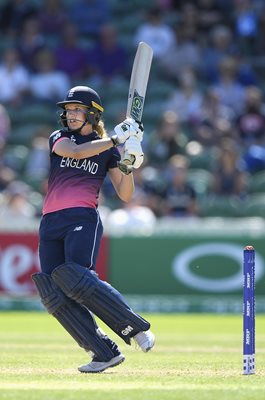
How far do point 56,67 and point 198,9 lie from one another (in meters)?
2.48

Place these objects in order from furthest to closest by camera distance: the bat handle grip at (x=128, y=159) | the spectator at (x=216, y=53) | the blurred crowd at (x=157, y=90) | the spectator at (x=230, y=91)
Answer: the spectator at (x=216, y=53)
the spectator at (x=230, y=91)
the blurred crowd at (x=157, y=90)
the bat handle grip at (x=128, y=159)

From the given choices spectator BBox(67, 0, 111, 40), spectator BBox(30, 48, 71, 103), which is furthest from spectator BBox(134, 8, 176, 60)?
spectator BBox(30, 48, 71, 103)

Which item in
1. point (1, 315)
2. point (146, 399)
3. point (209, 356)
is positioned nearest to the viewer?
point (146, 399)

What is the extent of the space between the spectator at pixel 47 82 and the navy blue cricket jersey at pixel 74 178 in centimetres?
1009

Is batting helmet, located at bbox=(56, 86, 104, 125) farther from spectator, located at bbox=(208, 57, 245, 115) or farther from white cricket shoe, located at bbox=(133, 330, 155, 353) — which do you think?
spectator, located at bbox=(208, 57, 245, 115)

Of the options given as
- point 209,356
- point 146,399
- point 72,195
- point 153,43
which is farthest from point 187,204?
point 146,399

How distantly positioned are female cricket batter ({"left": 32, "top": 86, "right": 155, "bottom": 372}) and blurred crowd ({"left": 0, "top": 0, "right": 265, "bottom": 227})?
704cm

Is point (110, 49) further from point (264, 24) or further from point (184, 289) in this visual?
point (184, 289)

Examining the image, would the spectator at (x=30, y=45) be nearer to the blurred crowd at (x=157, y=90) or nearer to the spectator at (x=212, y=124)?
the blurred crowd at (x=157, y=90)

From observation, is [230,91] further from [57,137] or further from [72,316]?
[72,316]

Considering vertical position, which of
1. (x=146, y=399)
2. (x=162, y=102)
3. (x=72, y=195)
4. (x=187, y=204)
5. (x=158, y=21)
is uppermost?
(x=158, y=21)

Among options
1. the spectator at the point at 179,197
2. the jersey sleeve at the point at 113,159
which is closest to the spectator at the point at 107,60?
the spectator at the point at 179,197

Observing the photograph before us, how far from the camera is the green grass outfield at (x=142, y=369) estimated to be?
5.69m

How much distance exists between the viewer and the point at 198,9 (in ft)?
59.1
